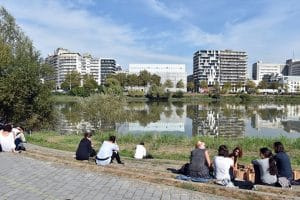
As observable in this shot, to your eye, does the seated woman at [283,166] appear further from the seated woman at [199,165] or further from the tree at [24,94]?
the tree at [24,94]

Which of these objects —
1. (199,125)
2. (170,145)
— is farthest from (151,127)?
(170,145)

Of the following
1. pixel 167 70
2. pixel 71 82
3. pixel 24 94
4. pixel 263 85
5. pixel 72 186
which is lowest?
pixel 72 186

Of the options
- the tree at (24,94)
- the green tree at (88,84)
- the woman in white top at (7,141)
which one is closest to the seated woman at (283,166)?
the woman in white top at (7,141)

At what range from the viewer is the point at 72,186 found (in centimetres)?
877

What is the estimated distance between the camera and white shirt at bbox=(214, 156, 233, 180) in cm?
937

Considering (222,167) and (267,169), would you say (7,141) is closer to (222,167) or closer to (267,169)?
(222,167)

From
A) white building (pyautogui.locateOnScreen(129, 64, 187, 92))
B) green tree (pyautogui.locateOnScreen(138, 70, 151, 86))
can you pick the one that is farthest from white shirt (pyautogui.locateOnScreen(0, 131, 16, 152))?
white building (pyautogui.locateOnScreen(129, 64, 187, 92))

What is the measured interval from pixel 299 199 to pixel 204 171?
2.78 m

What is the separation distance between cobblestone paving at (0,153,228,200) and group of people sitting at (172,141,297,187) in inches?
53.9

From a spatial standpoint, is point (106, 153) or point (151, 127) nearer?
point (106, 153)

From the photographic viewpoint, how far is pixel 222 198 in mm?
7949

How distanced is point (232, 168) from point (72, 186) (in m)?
3.89

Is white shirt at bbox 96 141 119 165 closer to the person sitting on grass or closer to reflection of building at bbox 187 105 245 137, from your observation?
the person sitting on grass

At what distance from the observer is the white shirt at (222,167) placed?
937 cm
